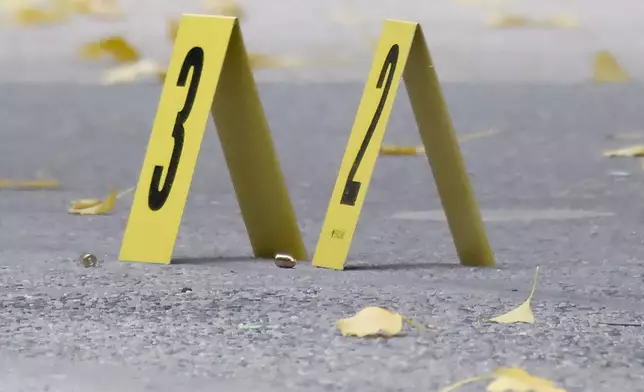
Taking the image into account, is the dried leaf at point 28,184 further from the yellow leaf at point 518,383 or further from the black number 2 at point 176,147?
the yellow leaf at point 518,383

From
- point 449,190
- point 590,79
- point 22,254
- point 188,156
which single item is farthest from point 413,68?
point 590,79

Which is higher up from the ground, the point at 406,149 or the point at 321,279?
the point at 406,149

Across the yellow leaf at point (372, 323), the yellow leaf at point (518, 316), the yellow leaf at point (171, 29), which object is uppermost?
the yellow leaf at point (171, 29)

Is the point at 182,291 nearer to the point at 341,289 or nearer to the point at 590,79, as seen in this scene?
the point at 341,289

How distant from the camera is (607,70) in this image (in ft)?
24.5

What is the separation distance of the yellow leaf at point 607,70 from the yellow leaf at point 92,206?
10.8ft

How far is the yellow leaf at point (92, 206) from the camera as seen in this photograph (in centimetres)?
459

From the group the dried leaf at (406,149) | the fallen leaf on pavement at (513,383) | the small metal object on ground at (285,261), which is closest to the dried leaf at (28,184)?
the dried leaf at (406,149)

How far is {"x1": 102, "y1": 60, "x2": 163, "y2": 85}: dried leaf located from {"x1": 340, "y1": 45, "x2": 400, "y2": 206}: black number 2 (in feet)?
12.5

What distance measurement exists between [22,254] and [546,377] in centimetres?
167

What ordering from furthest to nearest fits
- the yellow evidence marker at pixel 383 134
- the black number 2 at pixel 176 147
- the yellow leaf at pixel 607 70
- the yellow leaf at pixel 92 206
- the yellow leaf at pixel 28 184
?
the yellow leaf at pixel 607 70 → the yellow leaf at pixel 28 184 → the yellow leaf at pixel 92 206 → the black number 2 at pixel 176 147 → the yellow evidence marker at pixel 383 134

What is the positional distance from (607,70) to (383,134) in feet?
13.8

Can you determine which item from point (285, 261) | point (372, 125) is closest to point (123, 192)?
point (285, 261)

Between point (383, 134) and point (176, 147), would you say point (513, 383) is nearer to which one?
point (383, 134)
